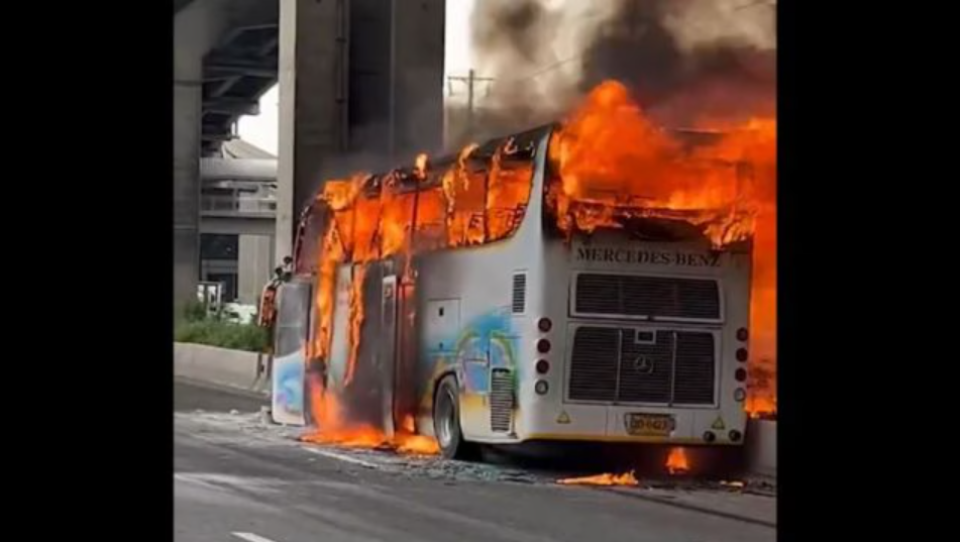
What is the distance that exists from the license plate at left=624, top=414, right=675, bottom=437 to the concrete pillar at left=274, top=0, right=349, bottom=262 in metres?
14.9

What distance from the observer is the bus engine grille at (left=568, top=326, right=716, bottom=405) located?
1287 centimetres

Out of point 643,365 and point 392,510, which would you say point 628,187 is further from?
point 392,510

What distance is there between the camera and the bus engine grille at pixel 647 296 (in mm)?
12844

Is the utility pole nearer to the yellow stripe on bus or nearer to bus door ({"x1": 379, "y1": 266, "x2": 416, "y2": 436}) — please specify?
bus door ({"x1": 379, "y1": 266, "x2": 416, "y2": 436})

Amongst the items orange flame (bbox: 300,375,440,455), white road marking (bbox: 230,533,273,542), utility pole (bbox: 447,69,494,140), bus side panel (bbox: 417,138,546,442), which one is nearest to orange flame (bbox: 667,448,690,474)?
bus side panel (bbox: 417,138,546,442)

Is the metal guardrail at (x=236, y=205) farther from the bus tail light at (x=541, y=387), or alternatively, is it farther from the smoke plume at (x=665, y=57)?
the bus tail light at (x=541, y=387)

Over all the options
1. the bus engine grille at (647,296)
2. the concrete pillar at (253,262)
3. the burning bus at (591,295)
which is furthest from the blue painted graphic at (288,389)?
the concrete pillar at (253,262)

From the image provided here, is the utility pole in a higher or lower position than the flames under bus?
higher

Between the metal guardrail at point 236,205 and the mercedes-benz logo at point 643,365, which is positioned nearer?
the mercedes-benz logo at point 643,365

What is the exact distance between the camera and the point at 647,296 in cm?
1295

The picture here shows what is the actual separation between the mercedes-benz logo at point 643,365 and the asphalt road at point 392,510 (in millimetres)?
1347
